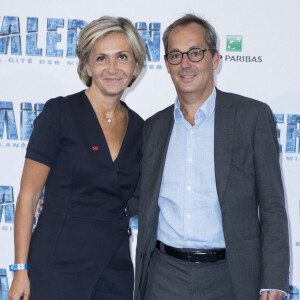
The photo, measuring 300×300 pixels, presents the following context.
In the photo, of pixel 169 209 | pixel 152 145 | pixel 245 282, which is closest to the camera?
pixel 245 282

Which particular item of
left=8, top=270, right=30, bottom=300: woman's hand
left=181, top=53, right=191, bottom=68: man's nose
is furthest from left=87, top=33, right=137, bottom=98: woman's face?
left=8, top=270, right=30, bottom=300: woman's hand

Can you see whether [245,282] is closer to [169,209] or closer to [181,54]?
[169,209]

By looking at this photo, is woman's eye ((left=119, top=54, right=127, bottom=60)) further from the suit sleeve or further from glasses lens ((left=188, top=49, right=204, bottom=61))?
the suit sleeve

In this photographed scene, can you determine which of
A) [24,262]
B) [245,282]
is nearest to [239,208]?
[245,282]

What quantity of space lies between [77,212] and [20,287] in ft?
1.47

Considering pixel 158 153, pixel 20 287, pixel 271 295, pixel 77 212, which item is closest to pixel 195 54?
pixel 158 153

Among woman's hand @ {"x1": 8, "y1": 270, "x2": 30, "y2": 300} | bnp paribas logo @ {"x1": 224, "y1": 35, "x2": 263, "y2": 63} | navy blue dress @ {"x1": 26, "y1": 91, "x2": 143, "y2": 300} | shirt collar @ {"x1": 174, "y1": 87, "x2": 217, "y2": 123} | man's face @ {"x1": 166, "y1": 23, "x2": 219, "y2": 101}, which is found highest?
bnp paribas logo @ {"x1": 224, "y1": 35, "x2": 263, "y2": 63}

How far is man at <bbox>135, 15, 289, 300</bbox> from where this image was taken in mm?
2223

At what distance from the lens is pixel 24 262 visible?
2.26 metres

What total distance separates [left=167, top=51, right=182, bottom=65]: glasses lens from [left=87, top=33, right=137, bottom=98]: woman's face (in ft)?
0.76

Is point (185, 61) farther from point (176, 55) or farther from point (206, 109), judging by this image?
point (206, 109)

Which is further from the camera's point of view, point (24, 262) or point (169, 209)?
point (169, 209)

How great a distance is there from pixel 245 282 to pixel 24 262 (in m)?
1.10

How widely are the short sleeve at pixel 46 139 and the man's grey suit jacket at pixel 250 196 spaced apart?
1.86 feet
